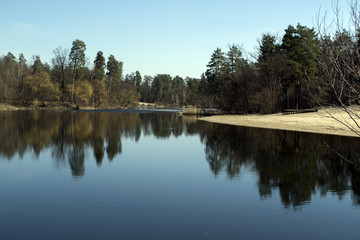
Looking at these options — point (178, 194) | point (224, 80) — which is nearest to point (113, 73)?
point (224, 80)

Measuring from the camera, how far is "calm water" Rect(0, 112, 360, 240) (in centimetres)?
776

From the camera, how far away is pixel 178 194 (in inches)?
435

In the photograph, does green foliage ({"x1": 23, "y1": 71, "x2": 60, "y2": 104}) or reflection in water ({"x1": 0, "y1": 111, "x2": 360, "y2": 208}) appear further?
green foliage ({"x1": 23, "y1": 71, "x2": 60, "y2": 104})

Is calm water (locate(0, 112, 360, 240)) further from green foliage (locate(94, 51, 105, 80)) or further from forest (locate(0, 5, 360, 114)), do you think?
green foliage (locate(94, 51, 105, 80))

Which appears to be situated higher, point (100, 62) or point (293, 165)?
point (100, 62)

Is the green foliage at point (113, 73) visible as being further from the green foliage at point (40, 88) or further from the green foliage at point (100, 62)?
the green foliage at point (40, 88)

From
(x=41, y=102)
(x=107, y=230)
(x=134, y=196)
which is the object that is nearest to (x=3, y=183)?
(x=134, y=196)

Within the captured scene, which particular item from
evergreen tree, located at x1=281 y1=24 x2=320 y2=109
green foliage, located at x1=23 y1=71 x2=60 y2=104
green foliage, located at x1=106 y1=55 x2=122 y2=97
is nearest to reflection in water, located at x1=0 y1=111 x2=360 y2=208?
evergreen tree, located at x1=281 y1=24 x2=320 y2=109

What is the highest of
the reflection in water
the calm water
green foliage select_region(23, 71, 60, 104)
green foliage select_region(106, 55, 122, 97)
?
green foliage select_region(106, 55, 122, 97)

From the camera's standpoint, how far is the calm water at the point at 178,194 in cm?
776

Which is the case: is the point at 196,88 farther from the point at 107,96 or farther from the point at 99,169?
the point at 99,169

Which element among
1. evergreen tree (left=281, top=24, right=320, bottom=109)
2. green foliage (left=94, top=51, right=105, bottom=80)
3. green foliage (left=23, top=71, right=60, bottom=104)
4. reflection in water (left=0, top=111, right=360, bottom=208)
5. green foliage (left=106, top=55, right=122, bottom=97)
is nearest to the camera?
reflection in water (left=0, top=111, right=360, bottom=208)

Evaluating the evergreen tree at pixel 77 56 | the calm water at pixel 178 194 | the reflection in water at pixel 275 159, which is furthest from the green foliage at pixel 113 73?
the calm water at pixel 178 194

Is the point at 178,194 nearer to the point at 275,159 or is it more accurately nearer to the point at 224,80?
the point at 275,159
